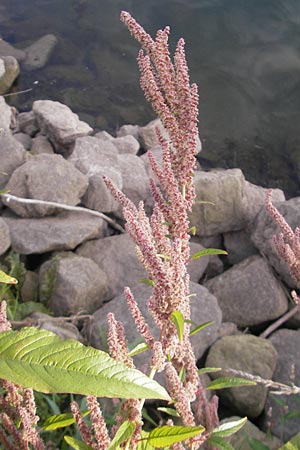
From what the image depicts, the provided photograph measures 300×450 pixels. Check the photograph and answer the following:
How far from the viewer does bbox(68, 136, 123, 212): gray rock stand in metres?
6.26

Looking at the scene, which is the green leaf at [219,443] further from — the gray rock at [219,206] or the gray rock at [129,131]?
the gray rock at [129,131]

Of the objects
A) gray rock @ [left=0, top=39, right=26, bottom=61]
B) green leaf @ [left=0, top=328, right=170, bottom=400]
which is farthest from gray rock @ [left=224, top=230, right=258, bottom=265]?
gray rock @ [left=0, top=39, right=26, bottom=61]

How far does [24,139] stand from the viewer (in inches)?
324

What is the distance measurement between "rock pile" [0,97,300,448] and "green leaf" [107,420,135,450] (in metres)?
3.28

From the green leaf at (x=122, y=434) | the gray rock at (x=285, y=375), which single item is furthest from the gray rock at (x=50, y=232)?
the green leaf at (x=122, y=434)

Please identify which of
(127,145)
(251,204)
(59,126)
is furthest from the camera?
(127,145)

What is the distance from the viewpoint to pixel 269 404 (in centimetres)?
439

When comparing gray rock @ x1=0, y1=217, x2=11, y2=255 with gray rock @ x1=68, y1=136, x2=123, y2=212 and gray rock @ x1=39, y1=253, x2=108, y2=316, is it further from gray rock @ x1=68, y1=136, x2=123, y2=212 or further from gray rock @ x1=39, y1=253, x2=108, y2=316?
gray rock @ x1=68, y1=136, x2=123, y2=212

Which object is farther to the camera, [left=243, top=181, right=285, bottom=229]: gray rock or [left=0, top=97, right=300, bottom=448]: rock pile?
[left=243, top=181, right=285, bottom=229]: gray rock

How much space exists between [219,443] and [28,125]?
7.95 m

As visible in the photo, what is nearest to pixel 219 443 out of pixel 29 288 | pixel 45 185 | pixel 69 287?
pixel 69 287

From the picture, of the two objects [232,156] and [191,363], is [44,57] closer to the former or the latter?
[232,156]

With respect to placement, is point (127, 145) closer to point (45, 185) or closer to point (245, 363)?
point (45, 185)

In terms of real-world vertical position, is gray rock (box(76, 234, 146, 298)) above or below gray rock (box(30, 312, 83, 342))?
below
